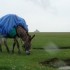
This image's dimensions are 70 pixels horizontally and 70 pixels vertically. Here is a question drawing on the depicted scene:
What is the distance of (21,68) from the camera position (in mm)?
22047

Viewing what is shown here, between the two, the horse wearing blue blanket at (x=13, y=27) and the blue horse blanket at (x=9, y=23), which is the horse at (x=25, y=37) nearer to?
the horse wearing blue blanket at (x=13, y=27)

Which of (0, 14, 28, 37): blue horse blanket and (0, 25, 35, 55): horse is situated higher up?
(0, 14, 28, 37): blue horse blanket

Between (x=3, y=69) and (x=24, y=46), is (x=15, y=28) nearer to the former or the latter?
(x=24, y=46)

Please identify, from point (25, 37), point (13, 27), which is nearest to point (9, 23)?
point (13, 27)

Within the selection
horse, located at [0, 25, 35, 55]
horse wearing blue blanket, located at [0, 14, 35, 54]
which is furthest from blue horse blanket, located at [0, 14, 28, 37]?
horse, located at [0, 25, 35, 55]

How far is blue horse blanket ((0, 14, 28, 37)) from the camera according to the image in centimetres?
3238

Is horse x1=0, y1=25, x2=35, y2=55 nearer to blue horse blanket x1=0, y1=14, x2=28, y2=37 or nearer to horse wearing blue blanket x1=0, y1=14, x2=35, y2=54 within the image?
horse wearing blue blanket x1=0, y1=14, x2=35, y2=54

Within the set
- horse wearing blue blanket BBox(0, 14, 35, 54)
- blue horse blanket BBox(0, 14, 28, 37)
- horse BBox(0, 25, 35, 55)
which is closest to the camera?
horse BBox(0, 25, 35, 55)

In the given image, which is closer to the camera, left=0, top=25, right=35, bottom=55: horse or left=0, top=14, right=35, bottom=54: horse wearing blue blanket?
left=0, top=25, right=35, bottom=55: horse

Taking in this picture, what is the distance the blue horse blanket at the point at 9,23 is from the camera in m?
32.4

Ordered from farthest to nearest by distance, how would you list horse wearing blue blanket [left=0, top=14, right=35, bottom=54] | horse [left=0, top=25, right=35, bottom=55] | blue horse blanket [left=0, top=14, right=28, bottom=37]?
blue horse blanket [left=0, top=14, right=28, bottom=37], horse wearing blue blanket [left=0, top=14, right=35, bottom=54], horse [left=0, top=25, right=35, bottom=55]

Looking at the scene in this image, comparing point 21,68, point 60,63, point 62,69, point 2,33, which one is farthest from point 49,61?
point 2,33

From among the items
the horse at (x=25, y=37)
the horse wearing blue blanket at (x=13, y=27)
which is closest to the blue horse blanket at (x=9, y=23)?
the horse wearing blue blanket at (x=13, y=27)

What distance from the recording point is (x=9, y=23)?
32594 mm
